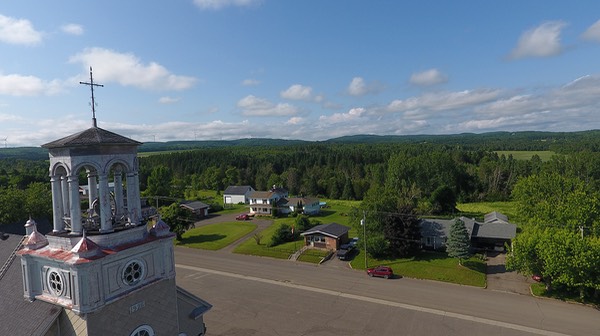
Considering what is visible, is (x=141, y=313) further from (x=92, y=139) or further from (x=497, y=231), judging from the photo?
(x=497, y=231)

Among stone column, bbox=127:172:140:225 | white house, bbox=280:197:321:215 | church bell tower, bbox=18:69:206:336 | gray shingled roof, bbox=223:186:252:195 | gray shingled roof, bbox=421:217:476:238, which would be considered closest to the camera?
church bell tower, bbox=18:69:206:336

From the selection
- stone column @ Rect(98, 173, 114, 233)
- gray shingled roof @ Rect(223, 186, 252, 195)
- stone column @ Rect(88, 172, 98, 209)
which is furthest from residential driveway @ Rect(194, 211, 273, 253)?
stone column @ Rect(98, 173, 114, 233)

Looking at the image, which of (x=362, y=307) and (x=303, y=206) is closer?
(x=362, y=307)

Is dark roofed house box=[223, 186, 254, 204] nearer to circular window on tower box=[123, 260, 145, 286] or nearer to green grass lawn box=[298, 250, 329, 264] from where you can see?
green grass lawn box=[298, 250, 329, 264]

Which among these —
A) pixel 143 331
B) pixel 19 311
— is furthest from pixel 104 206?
pixel 19 311

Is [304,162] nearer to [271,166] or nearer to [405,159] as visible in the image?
[271,166]

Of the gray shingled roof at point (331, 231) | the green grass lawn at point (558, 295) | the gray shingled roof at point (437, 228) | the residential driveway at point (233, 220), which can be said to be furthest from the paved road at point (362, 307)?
the residential driveway at point (233, 220)
